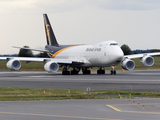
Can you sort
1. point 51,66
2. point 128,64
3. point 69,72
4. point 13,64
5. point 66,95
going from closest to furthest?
1. point 66,95
2. point 51,66
3. point 13,64
4. point 128,64
5. point 69,72

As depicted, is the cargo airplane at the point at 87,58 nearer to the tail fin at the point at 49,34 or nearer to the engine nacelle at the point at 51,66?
the engine nacelle at the point at 51,66

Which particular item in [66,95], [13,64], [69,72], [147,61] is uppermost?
[147,61]

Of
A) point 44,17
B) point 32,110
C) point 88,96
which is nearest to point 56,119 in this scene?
point 32,110

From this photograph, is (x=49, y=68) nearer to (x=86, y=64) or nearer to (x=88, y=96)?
(x=86, y=64)

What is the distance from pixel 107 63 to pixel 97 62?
2232 millimetres

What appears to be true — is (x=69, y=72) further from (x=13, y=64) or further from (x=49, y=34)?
(x=49, y=34)

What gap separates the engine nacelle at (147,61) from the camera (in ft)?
188

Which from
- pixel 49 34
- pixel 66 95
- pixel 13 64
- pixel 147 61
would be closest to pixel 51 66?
pixel 13 64

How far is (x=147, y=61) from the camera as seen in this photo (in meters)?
57.9

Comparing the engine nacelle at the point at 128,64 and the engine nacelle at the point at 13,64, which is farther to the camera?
the engine nacelle at the point at 128,64

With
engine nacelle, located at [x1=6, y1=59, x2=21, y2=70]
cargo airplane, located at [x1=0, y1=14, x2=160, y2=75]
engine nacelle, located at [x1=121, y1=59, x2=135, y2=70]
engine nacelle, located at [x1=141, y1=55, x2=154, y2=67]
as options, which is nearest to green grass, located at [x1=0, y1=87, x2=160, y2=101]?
cargo airplane, located at [x1=0, y1=14, x2=160, y2=75]

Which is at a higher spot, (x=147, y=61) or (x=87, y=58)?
(x=87, y=58)

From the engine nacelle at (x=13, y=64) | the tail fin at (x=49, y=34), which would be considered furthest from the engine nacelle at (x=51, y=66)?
the tail fin at (x=49, y=34)

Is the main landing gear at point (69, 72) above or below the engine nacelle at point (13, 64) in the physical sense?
below
